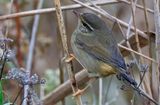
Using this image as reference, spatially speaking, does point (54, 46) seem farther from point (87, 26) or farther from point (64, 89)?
point (87, 26)

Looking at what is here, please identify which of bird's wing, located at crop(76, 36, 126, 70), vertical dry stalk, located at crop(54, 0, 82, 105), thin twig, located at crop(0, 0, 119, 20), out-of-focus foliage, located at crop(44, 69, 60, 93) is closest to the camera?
vertical dry stalk, located at crop(54, 0, 82, 105)

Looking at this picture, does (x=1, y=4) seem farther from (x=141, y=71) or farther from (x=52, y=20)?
(x=141, y=71)

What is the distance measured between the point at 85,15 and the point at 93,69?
34 centimetres

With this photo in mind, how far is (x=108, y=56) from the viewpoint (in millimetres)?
2971

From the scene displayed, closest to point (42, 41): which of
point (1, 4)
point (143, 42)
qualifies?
point (1, 4)

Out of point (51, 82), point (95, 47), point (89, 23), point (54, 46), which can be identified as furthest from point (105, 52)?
point (54, 46)

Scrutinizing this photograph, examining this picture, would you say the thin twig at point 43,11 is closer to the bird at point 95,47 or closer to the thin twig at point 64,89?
the bird at point 95,47

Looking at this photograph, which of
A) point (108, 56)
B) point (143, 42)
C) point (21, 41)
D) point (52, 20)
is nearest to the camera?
point (108, 56)

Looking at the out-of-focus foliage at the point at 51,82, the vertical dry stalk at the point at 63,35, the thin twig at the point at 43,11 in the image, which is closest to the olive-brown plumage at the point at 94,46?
the thin twig at the point at 43,11

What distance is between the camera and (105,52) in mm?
3006

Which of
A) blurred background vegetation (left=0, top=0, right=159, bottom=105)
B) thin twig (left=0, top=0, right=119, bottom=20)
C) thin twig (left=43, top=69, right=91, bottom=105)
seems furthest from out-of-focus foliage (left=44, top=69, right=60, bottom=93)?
thin twig (left=0, top=0, right=119, bottom=20)

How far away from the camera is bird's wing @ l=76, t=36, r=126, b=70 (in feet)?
9.46

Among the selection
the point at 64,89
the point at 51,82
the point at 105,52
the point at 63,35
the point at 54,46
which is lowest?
the point at 54,46

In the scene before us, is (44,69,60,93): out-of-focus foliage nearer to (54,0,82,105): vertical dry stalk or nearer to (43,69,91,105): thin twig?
(43,69,91,105): thin twig
